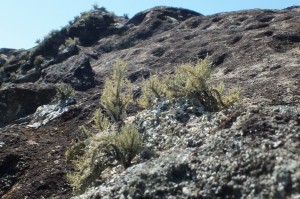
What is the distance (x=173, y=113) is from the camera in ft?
60.8

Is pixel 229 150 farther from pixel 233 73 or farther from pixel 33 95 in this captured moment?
pixel 33 95

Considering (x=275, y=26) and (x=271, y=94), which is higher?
(x=275, y=26)

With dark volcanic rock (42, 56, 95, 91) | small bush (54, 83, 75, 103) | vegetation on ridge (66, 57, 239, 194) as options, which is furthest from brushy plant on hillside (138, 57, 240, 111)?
dark volcanic rock (42, 56, 95, 91)

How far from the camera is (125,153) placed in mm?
16375

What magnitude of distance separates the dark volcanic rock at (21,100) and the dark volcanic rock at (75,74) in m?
4.39

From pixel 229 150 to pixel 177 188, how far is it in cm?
209

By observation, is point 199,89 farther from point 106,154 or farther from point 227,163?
point 227,163

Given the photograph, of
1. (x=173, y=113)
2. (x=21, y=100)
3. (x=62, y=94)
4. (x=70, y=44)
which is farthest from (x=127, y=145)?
Answer: (x=70, y=44)

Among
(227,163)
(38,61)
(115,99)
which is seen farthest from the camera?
(38,61)

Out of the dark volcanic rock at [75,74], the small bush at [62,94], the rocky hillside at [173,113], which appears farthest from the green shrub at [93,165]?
the dark volcanic rock at [75,74]

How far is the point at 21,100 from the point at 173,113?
2456cm

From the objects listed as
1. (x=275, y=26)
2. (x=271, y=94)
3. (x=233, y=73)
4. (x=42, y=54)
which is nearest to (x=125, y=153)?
(x=271, y=94)

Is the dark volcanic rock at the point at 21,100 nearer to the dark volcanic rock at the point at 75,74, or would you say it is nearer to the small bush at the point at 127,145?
the dark volcanic rock at the point at 75,74

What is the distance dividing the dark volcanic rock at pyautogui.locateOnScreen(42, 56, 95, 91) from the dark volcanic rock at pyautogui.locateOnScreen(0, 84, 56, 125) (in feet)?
14.4
